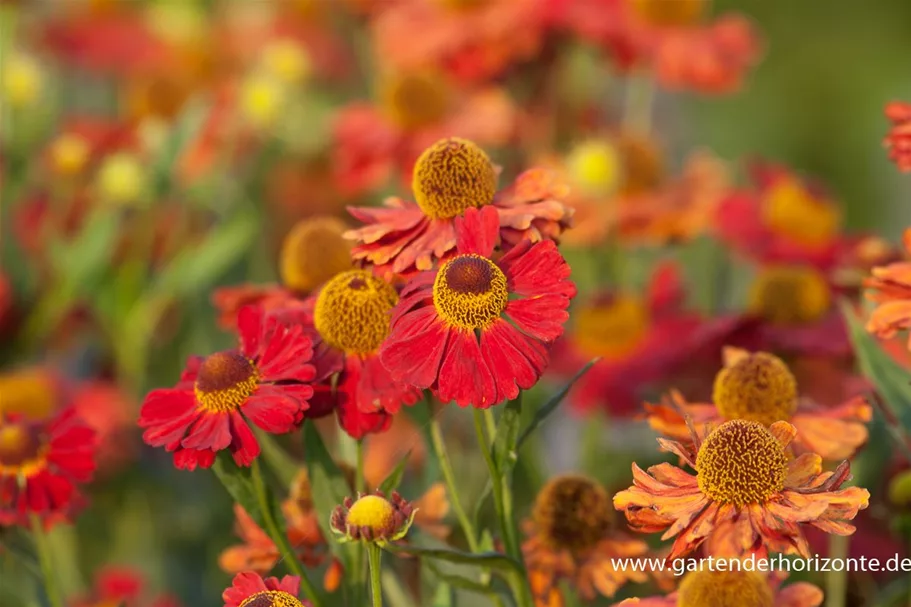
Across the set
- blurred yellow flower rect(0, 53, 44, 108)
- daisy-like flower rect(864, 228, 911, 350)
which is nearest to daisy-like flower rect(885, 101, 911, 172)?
daisy-like flower rect(864, 228, 911, 350)

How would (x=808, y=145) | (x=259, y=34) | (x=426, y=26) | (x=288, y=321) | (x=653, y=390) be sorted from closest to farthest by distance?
(x=288, y=321) < (x=653, y=390) < (x=426, y=26) < (x=259, y=34) < (x=808, y=145)

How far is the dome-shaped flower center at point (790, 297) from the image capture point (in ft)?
3.87

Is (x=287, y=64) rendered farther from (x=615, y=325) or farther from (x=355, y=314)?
(x=355, y=314)

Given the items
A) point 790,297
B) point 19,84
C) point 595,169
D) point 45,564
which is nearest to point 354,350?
point 45,564

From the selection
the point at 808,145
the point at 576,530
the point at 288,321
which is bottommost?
the point at 808,145

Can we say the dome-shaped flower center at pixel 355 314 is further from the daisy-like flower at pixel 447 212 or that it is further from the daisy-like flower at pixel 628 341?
the daisy-like flower at pixel 628 341

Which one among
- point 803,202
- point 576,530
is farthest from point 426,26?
point 576,530

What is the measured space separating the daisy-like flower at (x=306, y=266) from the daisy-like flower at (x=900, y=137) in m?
0.38

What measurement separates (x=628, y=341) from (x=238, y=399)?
71 centimetres

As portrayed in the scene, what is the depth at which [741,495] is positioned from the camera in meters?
0.66

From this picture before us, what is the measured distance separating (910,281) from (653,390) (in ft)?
1.56

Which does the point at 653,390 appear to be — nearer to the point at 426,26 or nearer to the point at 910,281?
the point at 910,281

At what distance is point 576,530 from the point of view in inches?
32.6

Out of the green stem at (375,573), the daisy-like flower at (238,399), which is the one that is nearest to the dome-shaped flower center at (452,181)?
the daisy-like flower at (238,399)
